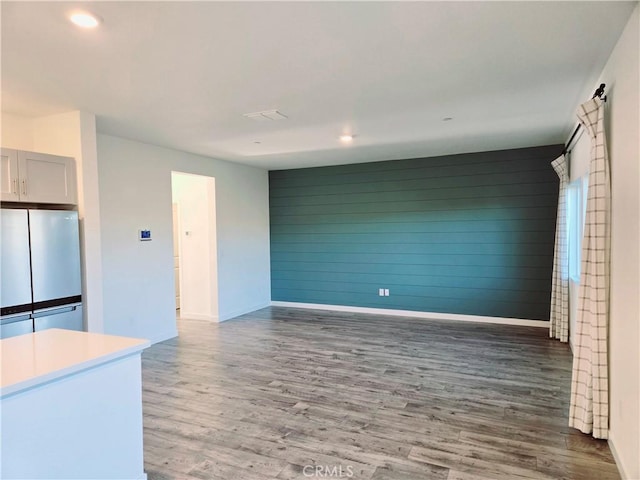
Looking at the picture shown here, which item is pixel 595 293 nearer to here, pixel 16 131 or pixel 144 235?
pixel 144 235

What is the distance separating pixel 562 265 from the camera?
Answer: 487 centimetres

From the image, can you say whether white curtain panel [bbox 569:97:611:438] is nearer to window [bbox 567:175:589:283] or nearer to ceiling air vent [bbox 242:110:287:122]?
window [bbox 567:175:589:283]

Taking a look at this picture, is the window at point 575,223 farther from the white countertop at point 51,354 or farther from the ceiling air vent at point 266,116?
the white countertop at point 51,354

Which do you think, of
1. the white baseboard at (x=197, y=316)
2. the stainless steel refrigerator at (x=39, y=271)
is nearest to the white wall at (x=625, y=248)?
the stainless steel refrigerator at (x=39, y=271)

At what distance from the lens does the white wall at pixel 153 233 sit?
4.61m

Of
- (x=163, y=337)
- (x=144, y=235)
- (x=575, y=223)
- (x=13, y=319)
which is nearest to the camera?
(x=13, y=319)

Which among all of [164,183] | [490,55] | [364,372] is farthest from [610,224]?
[164,183]

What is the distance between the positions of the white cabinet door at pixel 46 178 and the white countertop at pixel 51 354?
1.68m

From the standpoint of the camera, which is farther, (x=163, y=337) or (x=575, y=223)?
(x=163, y=337)

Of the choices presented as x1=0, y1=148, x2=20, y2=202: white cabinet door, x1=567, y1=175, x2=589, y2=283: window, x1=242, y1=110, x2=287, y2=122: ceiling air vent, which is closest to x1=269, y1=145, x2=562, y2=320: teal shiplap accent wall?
x1=567, y1=175, x2=589, y2=283: window

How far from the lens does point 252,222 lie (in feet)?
23.5

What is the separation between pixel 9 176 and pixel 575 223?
5.61m

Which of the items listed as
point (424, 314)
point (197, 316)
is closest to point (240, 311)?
point (197, 316)

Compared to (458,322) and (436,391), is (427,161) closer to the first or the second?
(458,322)
